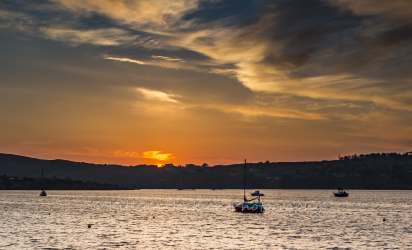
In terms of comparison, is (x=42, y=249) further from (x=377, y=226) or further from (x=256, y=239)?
(x=377, y=226)

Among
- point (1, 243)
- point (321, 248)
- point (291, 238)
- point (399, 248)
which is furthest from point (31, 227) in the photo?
point (399, 248)

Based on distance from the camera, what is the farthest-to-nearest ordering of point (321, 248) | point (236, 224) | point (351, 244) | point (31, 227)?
1. point (236, 224)
2. point (31, 227)
3. point (351, 244)
4. point (321, 248)

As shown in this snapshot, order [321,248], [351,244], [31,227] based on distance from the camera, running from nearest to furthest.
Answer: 1. [321,248]
2. [351,244]
3. [31,227]

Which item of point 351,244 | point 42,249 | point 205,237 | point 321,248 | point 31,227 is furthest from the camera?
point 31,227

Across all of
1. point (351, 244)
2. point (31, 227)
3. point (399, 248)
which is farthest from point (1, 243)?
point (399, 248)

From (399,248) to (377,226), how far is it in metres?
41.9

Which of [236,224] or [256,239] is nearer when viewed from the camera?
[256,239]

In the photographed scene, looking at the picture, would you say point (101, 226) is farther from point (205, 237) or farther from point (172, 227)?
point (205, 237)

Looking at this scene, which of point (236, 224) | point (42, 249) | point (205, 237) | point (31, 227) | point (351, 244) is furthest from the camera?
point (236, 224)

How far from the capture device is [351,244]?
81188 mm

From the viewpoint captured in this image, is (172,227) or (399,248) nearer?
(399,248)

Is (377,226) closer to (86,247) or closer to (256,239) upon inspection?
(256,239)

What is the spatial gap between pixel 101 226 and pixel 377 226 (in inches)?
2624

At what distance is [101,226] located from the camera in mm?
108625
